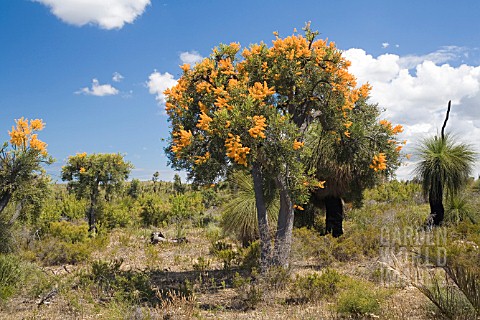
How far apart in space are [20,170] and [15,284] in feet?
8.46

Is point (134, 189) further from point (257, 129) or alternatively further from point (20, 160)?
point (257, 129)

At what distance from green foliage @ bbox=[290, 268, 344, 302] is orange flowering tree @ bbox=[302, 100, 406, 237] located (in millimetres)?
2223

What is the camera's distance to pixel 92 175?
19312 millimetres

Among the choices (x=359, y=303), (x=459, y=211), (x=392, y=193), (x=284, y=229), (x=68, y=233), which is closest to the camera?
(x=359, y=303)

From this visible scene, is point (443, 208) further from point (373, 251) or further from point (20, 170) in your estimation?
point (20, 170)

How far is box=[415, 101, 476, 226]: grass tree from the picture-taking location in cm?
1260

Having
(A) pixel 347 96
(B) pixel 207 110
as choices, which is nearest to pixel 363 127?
(A) pixel 347 96

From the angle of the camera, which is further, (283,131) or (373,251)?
(373,251)

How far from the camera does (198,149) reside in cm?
819

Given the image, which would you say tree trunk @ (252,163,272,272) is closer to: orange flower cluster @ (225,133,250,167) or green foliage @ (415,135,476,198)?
orange flower cluster @ (225,133,250,167)

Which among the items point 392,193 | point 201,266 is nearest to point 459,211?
point 201,266

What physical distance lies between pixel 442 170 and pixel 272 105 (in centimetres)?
748

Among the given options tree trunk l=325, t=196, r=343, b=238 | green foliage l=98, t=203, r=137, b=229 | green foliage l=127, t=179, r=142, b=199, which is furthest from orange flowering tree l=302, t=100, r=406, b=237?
green foliage l=127, t=179, r=142, b=199

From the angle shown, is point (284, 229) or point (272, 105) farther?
point (284, 229)
